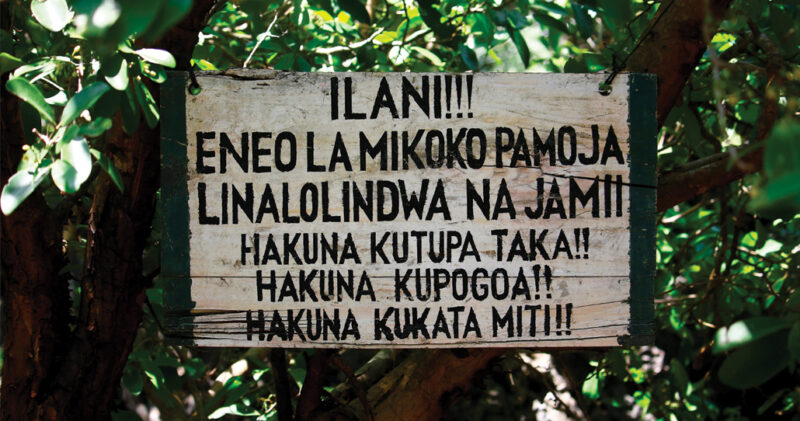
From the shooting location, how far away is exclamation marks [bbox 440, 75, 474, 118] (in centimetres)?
139

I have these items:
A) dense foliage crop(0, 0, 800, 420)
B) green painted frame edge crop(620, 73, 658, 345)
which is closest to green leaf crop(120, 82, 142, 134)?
dense foliage crop(0, 0, 800, 420)

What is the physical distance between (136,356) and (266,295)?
0.66 metres

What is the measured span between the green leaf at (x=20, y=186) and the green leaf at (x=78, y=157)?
0.03m

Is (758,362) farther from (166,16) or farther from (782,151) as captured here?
(166,16)

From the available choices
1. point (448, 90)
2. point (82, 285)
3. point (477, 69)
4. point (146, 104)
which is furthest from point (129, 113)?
point (477, 69)

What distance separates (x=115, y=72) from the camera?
1.16 m

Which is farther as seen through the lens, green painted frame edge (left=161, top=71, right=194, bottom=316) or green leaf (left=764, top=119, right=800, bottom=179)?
green painted frame edge (left=161, top=71, right=194, bottom=316)

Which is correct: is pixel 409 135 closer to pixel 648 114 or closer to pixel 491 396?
pixel 648 114

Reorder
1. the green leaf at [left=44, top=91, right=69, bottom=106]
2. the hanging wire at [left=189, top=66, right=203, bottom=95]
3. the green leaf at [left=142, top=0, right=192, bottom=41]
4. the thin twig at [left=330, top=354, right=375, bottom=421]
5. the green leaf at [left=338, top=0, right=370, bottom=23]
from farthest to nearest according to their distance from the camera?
the thin twig at [left=330, top=354, right=375, bottom=421], the green leaf at [left=338, top=0, right=370, bottom=23], the hanging wire at [left=189, top=66, right=203, bottom=95], the green leaf at [left=44, top=91, right=69, bottom=106], the green leaf at [left=142, top=0, right=192, bottom=41]

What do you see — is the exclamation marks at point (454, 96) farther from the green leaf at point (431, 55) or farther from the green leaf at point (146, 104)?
the green leaf at point (431, 55)

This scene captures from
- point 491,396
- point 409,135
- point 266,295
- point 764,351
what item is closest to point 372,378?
point 266,295

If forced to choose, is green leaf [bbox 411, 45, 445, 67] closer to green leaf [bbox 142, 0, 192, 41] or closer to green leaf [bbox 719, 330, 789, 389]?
green leaf [bbox 719, 330, 789, 389]

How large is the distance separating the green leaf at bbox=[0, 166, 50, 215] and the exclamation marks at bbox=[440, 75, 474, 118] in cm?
71

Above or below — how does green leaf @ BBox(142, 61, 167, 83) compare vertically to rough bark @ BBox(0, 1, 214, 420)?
above
